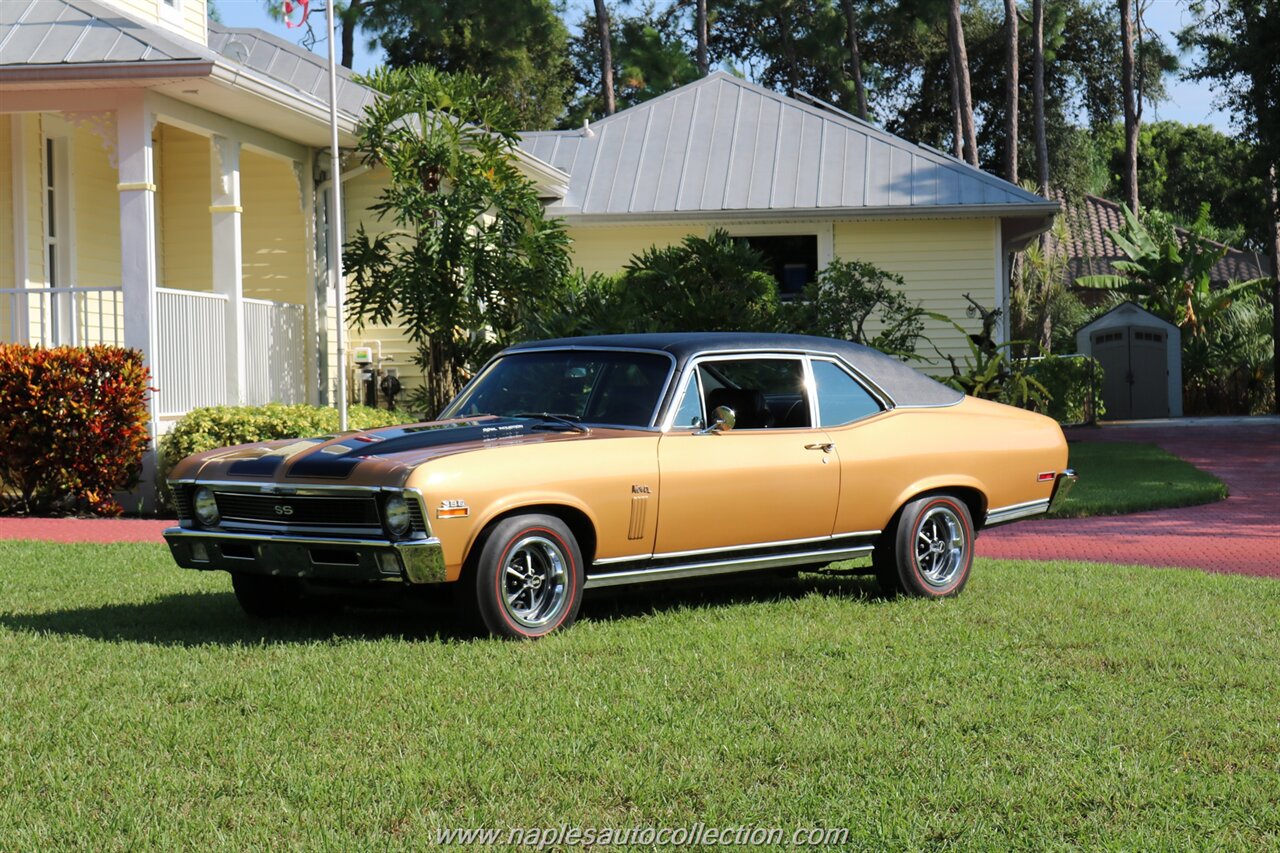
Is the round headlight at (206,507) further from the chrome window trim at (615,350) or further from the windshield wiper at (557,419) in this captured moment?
the windshield wiper at (557,419)

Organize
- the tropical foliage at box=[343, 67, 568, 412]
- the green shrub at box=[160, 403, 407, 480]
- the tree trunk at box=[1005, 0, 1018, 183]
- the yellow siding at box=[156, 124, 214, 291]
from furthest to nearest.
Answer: the tree trunk at box=[1005, 0, 1018, 183]
the yellow siding at box=[156, 124, 214, 291]
the tropical foliage at box=[343, 67, 568, 412]
the green shrub at box=[160, 403, 407, 480]

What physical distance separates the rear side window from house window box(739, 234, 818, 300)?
605 inches

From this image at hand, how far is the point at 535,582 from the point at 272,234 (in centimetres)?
1221

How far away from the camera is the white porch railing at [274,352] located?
639 inches

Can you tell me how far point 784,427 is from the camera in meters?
8.50

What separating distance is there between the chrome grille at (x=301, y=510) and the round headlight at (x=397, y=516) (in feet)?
0.29

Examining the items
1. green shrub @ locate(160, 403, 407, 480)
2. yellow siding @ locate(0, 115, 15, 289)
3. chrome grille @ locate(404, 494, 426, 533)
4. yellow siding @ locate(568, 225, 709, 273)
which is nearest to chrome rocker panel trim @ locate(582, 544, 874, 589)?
chrome grille @ locate(404, 494, 426, 533)

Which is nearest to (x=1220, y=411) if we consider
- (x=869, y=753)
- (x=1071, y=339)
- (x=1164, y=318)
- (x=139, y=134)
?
(x=1164, y=318)

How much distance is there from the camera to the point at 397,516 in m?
6.93

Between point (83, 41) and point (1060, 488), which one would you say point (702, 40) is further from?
point (1060, 488)

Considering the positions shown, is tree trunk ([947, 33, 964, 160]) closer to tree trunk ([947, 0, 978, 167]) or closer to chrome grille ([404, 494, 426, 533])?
tree trunk ([947, 0, 978, 167])

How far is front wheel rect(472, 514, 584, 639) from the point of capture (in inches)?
281

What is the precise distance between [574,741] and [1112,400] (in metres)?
30.5

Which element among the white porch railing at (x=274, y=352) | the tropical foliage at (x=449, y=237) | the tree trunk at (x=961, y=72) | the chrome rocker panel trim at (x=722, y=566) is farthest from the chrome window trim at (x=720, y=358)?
the tree trunk at (x=961, y=72)
